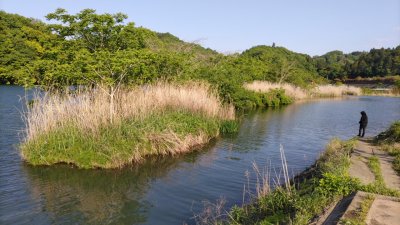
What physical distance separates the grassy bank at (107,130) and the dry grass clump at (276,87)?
69.1ft

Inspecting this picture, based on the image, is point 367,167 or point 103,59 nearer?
point 367,167

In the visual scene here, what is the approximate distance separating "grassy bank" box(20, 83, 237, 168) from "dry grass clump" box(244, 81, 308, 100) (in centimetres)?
2105

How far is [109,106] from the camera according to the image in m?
12.8

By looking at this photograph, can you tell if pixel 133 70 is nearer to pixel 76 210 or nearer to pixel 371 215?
pixel 76 210

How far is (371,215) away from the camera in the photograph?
5598 mm

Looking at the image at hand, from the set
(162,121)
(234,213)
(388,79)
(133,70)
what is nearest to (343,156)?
(234,213)

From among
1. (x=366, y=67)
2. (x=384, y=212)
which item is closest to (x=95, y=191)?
(x=384, y=212)

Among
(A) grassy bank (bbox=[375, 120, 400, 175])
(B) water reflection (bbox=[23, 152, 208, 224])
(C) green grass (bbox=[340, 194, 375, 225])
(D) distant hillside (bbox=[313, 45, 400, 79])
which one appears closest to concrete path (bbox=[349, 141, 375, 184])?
(A) grassy bank (bbox=[375, 120, 400, 175])

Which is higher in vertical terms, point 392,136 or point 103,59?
point 103,59

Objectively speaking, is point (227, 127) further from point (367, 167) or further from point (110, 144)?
point (367, 167)

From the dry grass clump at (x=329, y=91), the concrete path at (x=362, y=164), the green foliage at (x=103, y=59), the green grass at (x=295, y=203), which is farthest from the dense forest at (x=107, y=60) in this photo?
the dry grass clump at (x=329, y=91)

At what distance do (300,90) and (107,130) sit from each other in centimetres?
4107

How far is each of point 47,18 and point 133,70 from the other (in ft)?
14.9

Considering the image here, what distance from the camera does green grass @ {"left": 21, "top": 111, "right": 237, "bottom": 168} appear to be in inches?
429
